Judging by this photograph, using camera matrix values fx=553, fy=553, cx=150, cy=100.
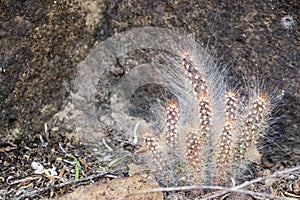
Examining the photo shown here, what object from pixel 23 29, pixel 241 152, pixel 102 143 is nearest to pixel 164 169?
pixel 241 152

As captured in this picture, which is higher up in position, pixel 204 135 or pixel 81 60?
pixel 81 60

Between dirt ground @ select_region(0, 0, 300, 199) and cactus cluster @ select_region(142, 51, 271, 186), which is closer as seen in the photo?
cactus cluster @ select_region(142, 51, 271, 186)

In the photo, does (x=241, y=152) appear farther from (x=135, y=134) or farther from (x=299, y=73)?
(x=135, y=134)

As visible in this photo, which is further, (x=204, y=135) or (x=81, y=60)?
(x=81, y=60)

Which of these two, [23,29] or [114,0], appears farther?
[114,0]

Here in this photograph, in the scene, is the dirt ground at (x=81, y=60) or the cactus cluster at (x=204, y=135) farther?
the dirt ground at (x=81, y=60)
